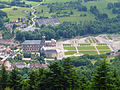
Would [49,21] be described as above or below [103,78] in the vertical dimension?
below

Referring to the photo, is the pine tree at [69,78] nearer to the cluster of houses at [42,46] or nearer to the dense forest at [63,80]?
the dense forest at [63,80]

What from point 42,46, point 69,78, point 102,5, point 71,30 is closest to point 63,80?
point 69,78

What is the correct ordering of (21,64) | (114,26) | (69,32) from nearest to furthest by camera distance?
(21,64) < (69,32) < (114,26)

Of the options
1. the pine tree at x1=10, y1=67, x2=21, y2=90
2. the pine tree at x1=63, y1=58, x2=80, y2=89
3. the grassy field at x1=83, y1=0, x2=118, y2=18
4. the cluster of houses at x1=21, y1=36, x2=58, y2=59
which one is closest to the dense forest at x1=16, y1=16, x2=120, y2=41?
the cluster of houses at x1=21, y1=36, x2=58, y2=59

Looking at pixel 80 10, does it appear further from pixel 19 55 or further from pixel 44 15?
pixel 19 55

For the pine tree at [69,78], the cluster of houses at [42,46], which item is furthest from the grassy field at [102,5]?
the pine tree at [69,78]

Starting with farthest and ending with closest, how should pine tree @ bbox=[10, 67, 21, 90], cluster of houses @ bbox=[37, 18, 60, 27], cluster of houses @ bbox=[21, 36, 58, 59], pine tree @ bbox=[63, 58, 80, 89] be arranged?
cluster of houses @ bbox=[37, 18, 60, 27], cluster of houses @ bbox=[21, 36, 58, 59], pine tree @ bbox=[10, 67, 21, 90], pine tree @ bbox=[63, 58, 80, 89]

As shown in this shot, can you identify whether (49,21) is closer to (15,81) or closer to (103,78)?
(15,81)

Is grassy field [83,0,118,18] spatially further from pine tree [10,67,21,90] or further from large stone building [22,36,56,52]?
pine tree [10,67,21,90]

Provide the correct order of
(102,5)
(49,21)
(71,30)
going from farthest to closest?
(102,5)
(49,21)
(71,30)

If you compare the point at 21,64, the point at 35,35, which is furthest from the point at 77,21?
the point at 21,64

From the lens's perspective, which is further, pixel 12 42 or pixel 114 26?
pixel 114 26
